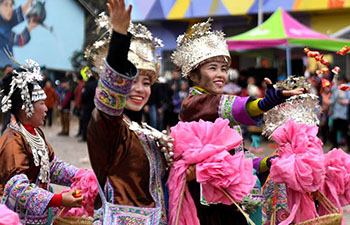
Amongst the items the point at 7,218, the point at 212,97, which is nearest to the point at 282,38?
the point at 212,97

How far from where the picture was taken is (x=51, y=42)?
4383 millimetres

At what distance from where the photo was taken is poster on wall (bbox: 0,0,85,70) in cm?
373

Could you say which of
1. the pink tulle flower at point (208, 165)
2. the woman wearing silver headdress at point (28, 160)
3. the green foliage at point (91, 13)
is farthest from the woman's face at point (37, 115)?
the pink tulle flower at point (208, 165)

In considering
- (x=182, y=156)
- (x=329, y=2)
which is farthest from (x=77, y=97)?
(x=182, y=156)

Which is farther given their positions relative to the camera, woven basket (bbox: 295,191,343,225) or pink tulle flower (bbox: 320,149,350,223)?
pink tulle flower (bbox: 320,149,350,223)

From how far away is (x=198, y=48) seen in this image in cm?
351

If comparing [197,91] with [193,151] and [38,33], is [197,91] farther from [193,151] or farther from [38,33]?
[38,33]

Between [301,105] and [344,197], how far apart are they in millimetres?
726

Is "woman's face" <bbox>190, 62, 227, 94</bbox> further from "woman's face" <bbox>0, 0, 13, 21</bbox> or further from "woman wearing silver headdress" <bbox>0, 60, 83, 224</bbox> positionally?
"woman's face" <bbox>0, 0, 13, 21</bbox>

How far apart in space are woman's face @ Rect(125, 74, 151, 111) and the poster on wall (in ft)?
3.39

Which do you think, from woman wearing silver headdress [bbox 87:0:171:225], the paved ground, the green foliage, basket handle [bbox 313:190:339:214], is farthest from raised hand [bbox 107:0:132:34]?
the paved ground

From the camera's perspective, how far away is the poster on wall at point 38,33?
373 cm

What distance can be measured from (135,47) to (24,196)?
117cm

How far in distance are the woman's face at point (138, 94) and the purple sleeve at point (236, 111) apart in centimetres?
66
